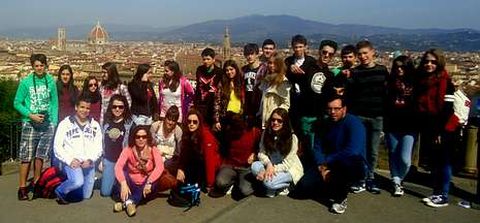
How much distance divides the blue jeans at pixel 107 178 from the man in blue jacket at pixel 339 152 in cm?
227

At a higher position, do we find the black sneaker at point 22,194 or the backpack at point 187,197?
the backpack at point 187,197

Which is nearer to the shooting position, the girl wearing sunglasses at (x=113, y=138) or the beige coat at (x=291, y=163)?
the beige coat at (x=291, y=163)

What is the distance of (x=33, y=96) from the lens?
5.83 metres

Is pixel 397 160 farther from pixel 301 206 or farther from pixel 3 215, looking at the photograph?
pixel 3 215

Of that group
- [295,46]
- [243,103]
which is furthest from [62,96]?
[295,46]

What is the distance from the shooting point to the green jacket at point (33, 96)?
5809 millimetres

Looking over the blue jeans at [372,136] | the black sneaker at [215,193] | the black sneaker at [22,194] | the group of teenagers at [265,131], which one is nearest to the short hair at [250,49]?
the group of teenagers at [265,131]

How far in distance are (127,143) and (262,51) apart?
2.04m

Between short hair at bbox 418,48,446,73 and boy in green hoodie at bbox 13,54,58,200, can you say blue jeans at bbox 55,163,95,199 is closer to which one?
boy in green hoodie at bbox 13,54,58,200

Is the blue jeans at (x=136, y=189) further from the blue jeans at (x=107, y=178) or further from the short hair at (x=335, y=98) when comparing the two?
the short hair at (x=335, y=98)

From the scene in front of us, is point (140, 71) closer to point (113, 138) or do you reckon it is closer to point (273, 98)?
point (113, 138)

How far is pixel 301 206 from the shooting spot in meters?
5.50

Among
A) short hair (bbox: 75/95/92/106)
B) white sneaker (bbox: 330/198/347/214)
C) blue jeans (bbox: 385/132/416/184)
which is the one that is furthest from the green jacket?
blue jeans (bbox: 385/132/416/184)

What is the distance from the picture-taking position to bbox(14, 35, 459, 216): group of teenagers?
545cm
